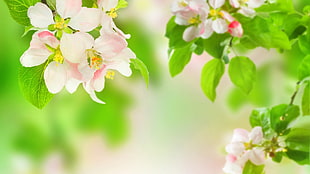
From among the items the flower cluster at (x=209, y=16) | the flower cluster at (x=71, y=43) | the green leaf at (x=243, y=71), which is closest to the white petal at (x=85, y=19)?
the flower cluster at (x=71, y=43)

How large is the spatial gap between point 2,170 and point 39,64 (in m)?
0.55

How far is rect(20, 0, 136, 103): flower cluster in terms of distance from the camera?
1.63 feet

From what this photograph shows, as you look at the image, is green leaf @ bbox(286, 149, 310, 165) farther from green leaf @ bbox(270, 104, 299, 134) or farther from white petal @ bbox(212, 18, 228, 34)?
white petal @ bbox(212, 18, 228, 34)

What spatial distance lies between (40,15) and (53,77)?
0.06 m

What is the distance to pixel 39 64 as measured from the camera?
517 mm

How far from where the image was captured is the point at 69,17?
51cm

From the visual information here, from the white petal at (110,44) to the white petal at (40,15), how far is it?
0.06 metres

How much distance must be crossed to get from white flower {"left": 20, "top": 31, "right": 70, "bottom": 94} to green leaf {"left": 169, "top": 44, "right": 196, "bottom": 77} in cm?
33

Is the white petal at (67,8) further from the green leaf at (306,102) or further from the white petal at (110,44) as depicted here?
the green leaf at (306,102)

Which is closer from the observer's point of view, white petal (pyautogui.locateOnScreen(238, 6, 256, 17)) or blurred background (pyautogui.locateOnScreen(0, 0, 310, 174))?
white petal (pyautogui.locateOnScreen(238, 6, 256, 17))

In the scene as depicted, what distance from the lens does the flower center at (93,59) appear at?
52cm

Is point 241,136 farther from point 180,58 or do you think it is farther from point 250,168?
point 180,58

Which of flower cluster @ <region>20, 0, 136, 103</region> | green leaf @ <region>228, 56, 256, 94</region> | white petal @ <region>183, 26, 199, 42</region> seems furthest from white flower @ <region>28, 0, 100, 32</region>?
green leaf @ <region>228, 56, 256, 94</region>

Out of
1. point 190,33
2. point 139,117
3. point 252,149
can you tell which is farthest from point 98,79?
point 139,117
